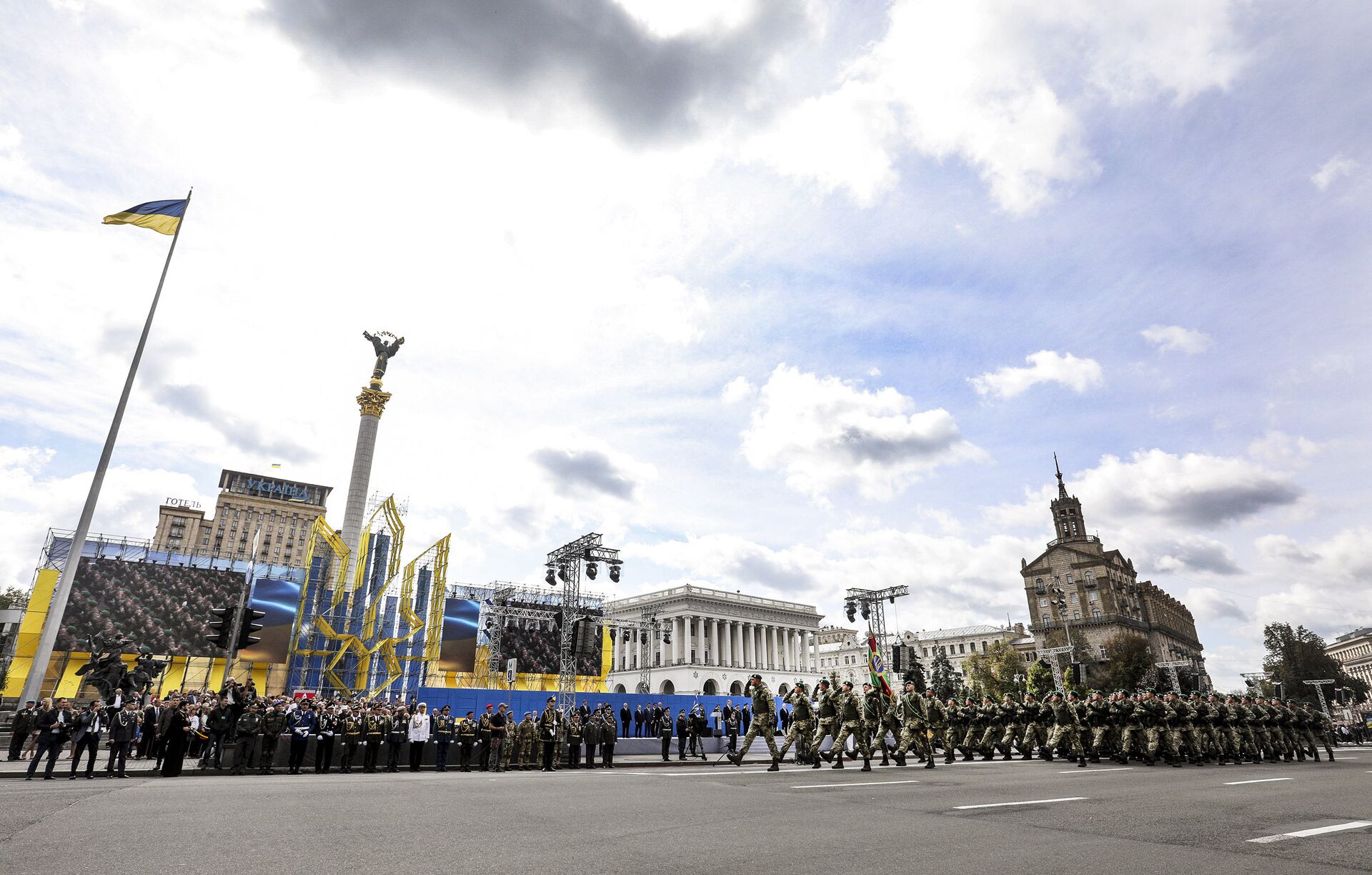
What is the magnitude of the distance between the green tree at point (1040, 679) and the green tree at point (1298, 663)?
1131 inches

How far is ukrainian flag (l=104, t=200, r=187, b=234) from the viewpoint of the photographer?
827 inches

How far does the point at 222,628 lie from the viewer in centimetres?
1623

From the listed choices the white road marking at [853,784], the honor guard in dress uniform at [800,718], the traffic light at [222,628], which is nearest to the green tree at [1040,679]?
the honor guard in dress uniform at [800,718]

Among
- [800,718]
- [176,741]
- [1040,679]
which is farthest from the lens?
[1040,679]

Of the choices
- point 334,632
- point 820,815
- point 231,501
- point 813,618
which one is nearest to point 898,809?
point 820,815

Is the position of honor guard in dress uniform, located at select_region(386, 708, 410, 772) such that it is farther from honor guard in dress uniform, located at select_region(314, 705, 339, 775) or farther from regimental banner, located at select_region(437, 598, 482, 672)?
regimental banner, located at select_region(437, 598, 482, 672)

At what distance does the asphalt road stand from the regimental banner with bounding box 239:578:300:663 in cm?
4128

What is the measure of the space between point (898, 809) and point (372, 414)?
5085 centimetres

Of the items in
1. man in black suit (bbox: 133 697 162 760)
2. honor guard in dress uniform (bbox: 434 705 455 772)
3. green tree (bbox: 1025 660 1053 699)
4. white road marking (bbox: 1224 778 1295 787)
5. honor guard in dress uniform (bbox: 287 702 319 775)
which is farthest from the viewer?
green tree (bbox: 1025 660 1053 699)

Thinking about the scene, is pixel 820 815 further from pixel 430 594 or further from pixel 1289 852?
pixel 430 594

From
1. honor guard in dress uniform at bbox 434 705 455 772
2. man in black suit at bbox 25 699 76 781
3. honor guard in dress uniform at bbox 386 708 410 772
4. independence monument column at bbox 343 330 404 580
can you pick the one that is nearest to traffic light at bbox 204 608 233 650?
man in black suit at bbox 25 699 76 781

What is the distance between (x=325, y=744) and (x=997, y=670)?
71154 millimetres

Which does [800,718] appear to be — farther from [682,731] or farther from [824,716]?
[682,731]

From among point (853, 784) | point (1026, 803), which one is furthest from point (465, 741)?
point (1026, 803)
